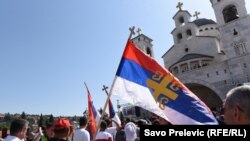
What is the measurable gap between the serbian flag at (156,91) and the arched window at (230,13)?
34.3 metres

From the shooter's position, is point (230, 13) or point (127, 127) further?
point (230, 13)

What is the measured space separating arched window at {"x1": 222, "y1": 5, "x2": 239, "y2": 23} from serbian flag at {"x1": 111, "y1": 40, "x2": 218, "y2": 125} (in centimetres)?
3429

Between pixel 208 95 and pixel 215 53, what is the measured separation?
25.2 ft

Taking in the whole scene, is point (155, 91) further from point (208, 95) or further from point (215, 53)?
point (215, 53)

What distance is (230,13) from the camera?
117 ft

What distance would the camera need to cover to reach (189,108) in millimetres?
4691

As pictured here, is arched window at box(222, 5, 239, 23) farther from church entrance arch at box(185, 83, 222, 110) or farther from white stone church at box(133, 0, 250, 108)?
church entrance arch at box(185, 83, 222, 110)

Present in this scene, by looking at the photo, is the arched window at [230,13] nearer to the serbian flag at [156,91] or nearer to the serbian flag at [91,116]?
the serbian flag at [91,116]

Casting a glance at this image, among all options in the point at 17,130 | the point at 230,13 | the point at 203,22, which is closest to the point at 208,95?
the point at 230,13

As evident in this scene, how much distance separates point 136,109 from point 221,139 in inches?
1586

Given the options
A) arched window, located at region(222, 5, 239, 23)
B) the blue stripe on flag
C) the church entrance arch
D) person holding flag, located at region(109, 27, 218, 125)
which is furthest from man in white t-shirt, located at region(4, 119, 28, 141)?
arched window, located at region(222, 5, 239, 23)

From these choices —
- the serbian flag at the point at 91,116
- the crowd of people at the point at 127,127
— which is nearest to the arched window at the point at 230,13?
the serbian flag at the point at 91,116

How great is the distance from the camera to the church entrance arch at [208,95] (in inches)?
1485

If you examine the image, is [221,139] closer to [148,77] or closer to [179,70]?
[148,77]
